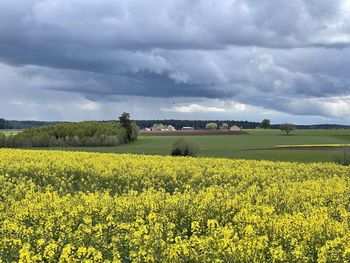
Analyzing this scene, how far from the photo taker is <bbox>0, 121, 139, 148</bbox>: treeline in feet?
257

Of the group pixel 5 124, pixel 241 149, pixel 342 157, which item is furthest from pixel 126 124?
pixel 5 124

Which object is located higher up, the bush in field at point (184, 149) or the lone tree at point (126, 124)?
the lone tree at point (126, 124)

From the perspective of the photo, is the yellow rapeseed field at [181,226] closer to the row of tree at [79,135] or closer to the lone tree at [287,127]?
the row of tree at [79,135]

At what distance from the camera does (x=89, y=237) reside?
29.7ft

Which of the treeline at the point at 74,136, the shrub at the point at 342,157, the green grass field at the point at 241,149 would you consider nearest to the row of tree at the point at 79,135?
the treeline at the point at 74,136

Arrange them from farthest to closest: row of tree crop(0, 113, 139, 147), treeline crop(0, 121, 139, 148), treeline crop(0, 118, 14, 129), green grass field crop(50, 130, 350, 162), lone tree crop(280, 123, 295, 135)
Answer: treeline crop(0, 118, 14, 129) < lone tree crop(280, 123, 295, 135) < row of tree crop(0, 113, 139, 147) < treeline crop(0, 121, 139, 148) < green grass field crop(50, 130, 350, 162)

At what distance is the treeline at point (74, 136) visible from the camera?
7825cm

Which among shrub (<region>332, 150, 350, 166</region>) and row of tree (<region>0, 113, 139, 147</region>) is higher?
row of tree (<region>0, 113, 139, 147</region>)

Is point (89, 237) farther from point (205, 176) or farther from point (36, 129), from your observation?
point (36, 129)

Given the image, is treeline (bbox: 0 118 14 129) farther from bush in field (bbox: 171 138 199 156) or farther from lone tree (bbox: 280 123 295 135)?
bush in field (bbox: 171 138 199 156)

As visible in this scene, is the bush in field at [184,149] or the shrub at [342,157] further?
the bush in field at [184,149]

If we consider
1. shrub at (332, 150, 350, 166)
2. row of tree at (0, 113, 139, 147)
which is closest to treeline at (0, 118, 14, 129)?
row of tree at (0, 113, 139, 147)

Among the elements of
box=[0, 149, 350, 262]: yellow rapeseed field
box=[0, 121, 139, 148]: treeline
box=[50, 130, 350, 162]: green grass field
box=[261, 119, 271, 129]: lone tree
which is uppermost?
box=[261, 119, 271, 129]: lone tree

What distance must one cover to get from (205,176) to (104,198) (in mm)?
9263
